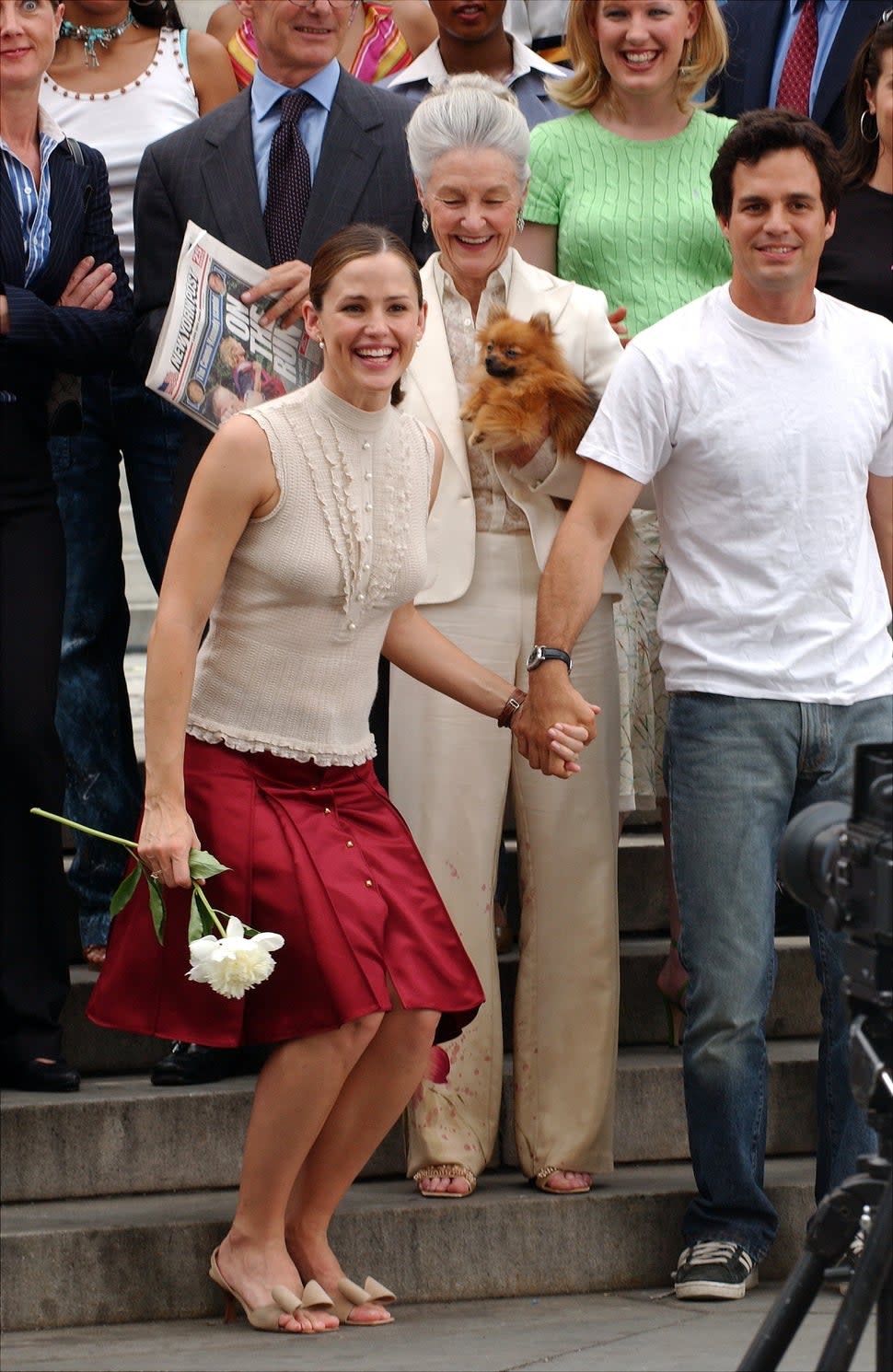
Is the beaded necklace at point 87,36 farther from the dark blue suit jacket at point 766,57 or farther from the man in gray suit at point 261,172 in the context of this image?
the dark blue suit jacket at point 766,57

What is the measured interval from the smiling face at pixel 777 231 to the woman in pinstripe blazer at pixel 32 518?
1371mm

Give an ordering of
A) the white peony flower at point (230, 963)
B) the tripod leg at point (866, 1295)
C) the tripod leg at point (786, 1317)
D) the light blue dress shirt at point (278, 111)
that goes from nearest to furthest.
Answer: the tripod leg at point (866, 1295), the tripod leg at point (786, 1317), the white peony flower at point (230, 963), the light blue dress shirt at point (278, 111)

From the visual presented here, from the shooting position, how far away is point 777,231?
3.95m

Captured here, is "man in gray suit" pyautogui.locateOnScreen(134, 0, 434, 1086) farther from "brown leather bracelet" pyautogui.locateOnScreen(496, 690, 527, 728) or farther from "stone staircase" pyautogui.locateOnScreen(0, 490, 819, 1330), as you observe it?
"brown leather bracelet" pyautogui.locateOnScreen(496, 690, 527, 728)

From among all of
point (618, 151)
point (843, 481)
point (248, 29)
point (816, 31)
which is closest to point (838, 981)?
point (843, 481)

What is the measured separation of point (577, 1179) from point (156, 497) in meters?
1.79

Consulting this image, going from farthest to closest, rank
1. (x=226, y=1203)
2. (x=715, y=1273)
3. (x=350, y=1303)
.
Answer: (x=226, y=1203) → (x=715, y=1273) → (x=350, y=1303)

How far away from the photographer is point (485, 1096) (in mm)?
4320

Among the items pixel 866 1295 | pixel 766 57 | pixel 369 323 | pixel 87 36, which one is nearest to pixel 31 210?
pixel 87 36

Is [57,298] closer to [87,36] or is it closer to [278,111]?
[278,111]

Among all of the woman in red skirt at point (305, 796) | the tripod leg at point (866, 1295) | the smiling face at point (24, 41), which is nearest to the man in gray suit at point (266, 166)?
the smiling face at point (24, 41)

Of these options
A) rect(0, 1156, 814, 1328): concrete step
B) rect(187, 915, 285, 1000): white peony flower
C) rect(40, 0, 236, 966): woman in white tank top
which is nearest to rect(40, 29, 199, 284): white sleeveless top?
rect(40, 0, 236, 966): woman in white tank top

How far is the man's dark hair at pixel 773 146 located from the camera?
3986mm

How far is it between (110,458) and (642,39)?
151 cm
